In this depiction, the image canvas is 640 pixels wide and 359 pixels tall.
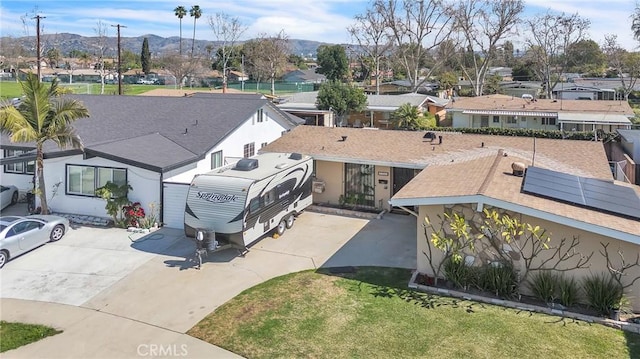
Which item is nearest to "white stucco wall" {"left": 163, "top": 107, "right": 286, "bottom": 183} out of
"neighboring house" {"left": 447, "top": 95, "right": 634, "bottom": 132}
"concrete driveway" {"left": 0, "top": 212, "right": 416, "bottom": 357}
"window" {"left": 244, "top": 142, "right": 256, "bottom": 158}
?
"window" {"left": 244, "top": 142, "right": 256, "bottom": 158}

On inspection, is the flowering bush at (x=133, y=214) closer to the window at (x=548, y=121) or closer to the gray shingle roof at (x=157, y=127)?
the gray shingle roof at (x=157, y=127)

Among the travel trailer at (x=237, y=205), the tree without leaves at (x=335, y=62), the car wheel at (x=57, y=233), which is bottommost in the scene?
the car wheel at (x=57, y=233)

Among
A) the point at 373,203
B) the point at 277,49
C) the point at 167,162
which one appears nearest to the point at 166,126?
the point at 167,162

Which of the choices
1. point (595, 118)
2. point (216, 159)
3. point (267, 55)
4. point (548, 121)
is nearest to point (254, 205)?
point (216, 159)

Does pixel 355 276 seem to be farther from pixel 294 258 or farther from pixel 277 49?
pixel 277 49

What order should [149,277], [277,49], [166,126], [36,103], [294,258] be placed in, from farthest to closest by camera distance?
[277,49], [166,126], [36,103], [294,258], [149,277]

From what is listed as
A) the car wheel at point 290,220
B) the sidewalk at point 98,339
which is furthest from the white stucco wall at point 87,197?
the sidewalk at point 98,339

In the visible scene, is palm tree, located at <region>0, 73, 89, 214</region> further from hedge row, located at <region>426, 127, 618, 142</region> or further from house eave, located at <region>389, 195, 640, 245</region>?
hedge row, located at <region>426, 127, 618, 142</region>

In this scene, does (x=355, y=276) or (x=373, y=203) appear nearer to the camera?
(x=355, y=276)
